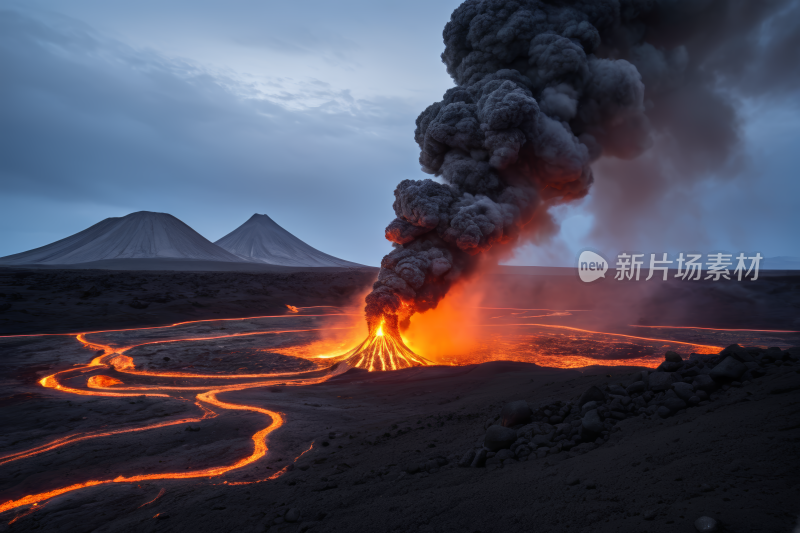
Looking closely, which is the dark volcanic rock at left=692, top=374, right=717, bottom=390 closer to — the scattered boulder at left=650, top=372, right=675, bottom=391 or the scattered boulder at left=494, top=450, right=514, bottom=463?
the scattered boulder at left=650, top=372, right=675, bottom=391

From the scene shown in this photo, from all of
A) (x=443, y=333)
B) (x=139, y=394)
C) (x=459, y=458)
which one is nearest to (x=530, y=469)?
(x=459, y=458)

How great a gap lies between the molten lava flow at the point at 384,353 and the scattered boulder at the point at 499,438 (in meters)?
11.3

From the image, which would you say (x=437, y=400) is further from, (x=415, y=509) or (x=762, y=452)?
(x=762, y=452)

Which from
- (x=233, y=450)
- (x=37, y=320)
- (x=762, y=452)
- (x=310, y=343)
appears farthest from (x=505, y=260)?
(x=37, y=320)

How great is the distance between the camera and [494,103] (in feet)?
70.2

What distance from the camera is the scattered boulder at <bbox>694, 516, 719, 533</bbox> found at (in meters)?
3.45

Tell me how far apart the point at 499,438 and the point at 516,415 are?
3.27 feet

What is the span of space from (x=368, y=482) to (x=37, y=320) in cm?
3264

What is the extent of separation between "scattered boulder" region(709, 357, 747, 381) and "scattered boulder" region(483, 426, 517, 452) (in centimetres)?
363

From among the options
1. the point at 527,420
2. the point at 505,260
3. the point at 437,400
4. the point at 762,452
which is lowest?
the point at 437,400

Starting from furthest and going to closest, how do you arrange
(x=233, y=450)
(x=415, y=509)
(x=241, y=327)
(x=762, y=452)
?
(x=241, y=327) → (x=233, y=450) → (x=415, y=509) → (x=762, y=452)

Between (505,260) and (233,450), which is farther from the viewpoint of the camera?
(505,260)

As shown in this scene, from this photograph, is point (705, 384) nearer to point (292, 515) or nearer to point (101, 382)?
point (292, 515)

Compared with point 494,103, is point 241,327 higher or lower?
lower
